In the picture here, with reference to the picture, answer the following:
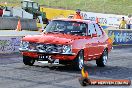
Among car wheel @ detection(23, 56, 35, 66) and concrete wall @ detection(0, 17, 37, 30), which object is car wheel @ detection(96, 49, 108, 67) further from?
concrete wall @ detection(0, 17, 37, 30)

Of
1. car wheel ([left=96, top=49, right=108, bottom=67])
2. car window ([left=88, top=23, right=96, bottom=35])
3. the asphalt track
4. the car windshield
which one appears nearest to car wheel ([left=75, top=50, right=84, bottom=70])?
the asphalt track

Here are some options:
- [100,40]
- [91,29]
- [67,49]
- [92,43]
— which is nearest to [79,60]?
[67,49]

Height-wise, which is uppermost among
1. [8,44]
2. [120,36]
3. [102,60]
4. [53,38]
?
[53,38]

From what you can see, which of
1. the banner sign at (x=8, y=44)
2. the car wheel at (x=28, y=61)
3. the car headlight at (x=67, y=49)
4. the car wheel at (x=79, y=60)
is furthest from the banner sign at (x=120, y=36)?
the car headlight at (x=67, y=49)

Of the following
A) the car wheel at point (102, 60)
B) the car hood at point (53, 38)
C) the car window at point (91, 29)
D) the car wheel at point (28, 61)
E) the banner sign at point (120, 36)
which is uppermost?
the car window at point (91, 29)

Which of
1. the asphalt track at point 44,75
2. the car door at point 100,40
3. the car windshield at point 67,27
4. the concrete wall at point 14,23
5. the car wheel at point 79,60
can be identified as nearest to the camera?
the asphalt track at point 44,75

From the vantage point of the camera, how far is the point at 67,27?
47.0 feet

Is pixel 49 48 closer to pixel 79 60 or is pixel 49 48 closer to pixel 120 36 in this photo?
pixel 79 60

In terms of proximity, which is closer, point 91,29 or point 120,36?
point 91,29

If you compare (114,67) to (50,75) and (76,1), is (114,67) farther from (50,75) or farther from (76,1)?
(76,1)

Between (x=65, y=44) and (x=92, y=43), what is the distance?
1770mm

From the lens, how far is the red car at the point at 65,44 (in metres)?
13.1

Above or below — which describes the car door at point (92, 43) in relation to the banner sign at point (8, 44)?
above

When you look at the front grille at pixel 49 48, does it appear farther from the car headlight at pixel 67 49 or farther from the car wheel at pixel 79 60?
the car wheel at pixel 79 60
